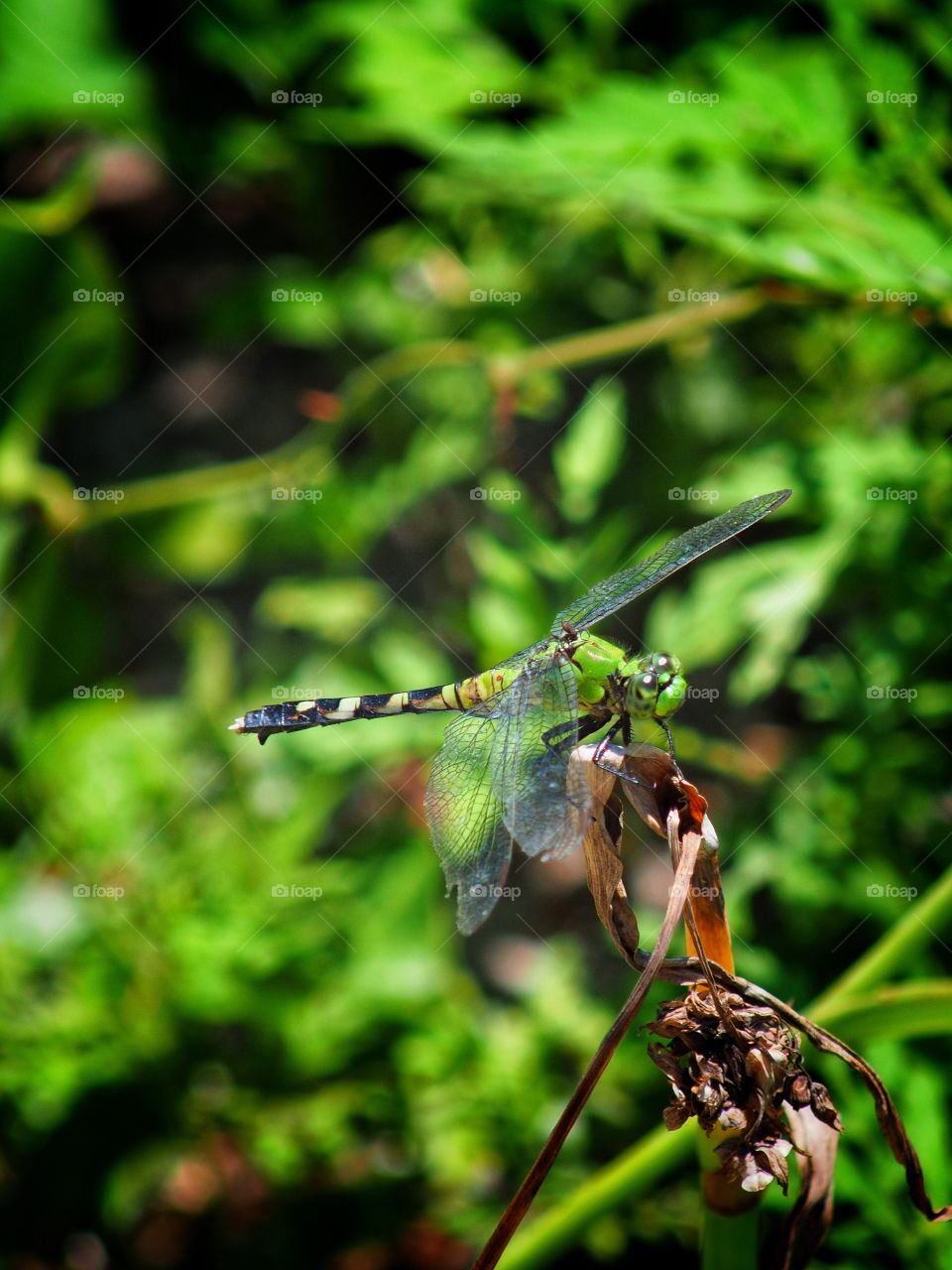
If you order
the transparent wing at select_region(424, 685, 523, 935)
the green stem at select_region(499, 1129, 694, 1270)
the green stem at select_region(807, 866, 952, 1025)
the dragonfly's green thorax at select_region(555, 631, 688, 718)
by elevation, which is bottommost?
the green stem at select_region(499, 1129, 694, 1270)

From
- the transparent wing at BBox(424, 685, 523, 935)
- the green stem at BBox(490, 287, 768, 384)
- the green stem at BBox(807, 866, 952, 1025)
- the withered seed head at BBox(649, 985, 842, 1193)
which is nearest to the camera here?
the withered seed head at BBox(649, 985, 842, 1193)

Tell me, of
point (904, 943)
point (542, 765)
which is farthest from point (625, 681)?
point (904, 943)

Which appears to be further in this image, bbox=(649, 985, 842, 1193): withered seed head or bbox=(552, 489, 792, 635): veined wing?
bbox=(552, 489, 792, 635): veined wing

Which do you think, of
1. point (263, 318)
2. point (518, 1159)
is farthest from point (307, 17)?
point (518, 1159)

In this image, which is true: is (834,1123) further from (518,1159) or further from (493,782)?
(518,1159)

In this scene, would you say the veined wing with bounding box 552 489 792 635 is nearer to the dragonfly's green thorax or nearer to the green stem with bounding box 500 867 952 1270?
the dragonfly's green thorax

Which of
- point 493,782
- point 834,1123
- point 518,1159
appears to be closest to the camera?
point 834,1123

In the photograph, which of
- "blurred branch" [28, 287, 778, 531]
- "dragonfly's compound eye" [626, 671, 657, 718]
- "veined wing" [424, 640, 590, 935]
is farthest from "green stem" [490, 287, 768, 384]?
"dragonfly's compound eye" [626, 671, 657, 718]
